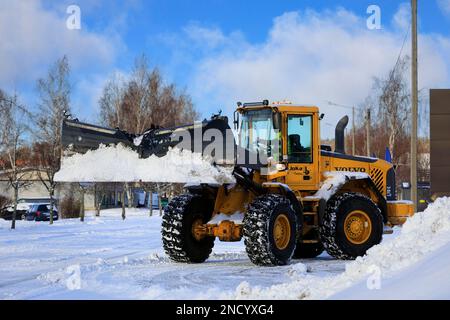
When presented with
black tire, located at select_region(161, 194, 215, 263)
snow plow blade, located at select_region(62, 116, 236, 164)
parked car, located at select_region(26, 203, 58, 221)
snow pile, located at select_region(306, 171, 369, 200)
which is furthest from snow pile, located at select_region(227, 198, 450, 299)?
parked car, located at select_region(26, 203, 58, 221)

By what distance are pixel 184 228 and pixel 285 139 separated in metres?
2.72

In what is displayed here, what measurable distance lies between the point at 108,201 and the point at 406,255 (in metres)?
62.1

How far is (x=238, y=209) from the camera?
14.2 metres

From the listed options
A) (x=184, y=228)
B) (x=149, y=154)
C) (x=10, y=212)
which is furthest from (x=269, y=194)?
(x=10, y=212)

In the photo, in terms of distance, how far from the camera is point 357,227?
48.4 ft

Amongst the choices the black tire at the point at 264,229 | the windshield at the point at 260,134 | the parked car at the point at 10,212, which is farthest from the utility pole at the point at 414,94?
the parked car at the point at 10,212

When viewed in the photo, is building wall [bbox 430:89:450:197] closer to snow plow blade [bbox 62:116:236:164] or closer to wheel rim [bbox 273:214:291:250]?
wheel rim [bbox 273:214:291:250]

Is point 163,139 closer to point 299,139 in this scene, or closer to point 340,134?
point 299,139

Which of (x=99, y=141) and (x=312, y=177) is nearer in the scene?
(x=99, y=141)

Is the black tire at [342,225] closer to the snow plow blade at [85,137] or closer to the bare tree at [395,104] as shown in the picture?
the snow plow blade at [85,137]

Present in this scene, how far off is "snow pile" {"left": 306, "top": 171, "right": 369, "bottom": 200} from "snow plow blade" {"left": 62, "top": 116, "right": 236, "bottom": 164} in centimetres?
236

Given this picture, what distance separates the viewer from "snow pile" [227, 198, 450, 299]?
330 inches
